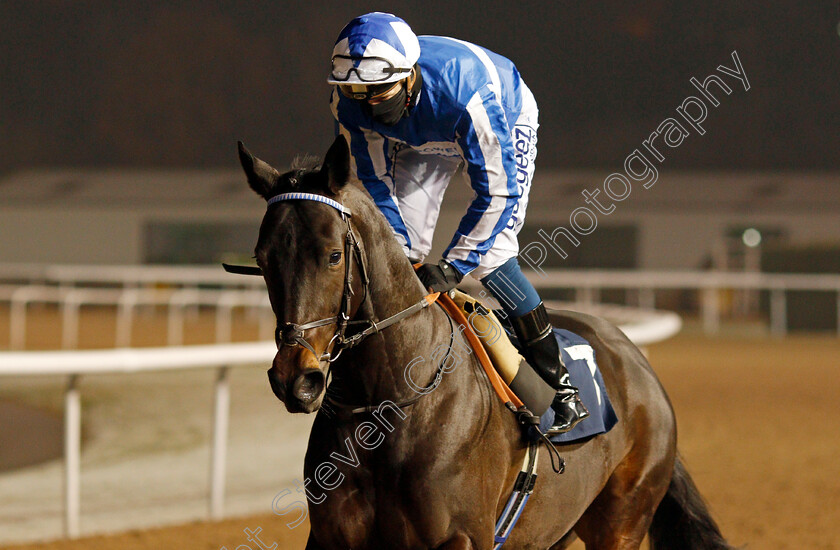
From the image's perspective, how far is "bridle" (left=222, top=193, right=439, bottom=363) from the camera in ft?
5.69

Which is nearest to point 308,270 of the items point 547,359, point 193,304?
point 547,359

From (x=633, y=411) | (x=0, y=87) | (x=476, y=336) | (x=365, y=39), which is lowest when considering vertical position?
(x=633, y=411)

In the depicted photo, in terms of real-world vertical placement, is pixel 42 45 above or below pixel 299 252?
above

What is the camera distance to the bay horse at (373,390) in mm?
1779

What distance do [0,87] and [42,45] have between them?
1.90 metres

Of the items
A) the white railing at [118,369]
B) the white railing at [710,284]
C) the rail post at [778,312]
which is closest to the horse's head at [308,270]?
the white railing at [118,369]

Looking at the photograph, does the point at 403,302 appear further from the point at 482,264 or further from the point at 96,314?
the point at 96,314

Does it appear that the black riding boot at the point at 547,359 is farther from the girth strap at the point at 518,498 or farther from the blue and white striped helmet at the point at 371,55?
the blue and white striped helmet at the point at 371,55

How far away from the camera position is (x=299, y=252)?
1.78 meters

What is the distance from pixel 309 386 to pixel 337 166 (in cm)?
43

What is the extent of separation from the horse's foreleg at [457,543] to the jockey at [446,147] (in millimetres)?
501

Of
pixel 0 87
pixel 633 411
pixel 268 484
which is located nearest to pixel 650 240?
pixel 268 484

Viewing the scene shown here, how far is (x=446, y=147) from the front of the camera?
2.42 m

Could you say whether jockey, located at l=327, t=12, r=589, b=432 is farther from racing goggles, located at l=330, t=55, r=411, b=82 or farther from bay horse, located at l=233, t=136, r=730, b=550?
bay horse, located at l=233, t=136, r=730, b=550
